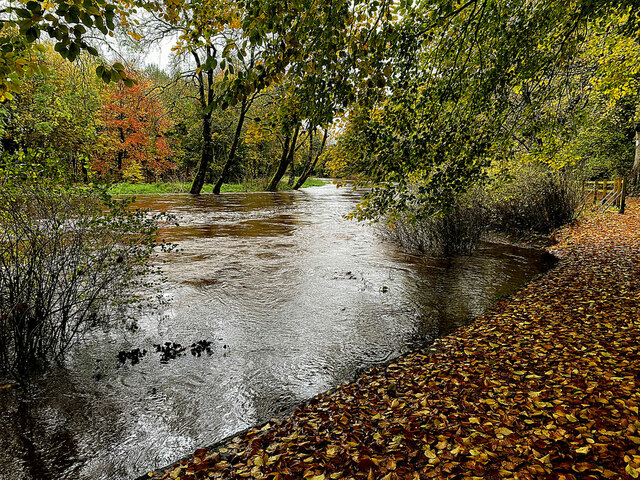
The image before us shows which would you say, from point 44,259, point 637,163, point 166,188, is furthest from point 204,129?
point 637,163

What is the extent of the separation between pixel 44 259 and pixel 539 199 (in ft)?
47.0

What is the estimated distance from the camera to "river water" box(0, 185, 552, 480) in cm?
321

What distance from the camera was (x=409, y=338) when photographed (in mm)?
5383

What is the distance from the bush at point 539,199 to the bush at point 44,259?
38.3ft

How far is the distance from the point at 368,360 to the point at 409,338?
101 centimetres

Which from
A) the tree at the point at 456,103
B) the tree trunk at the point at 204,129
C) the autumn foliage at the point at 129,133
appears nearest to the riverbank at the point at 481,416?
the tree at the point at 456,103

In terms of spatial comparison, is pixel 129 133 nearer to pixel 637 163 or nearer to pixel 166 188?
pixel 166 188

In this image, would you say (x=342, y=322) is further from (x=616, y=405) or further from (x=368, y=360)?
(x=616, y=405)

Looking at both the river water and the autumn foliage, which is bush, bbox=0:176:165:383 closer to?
the river water

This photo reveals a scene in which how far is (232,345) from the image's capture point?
5004mm

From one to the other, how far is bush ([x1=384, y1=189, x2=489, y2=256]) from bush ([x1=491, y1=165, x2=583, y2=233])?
209cm

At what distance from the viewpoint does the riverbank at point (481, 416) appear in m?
2.51

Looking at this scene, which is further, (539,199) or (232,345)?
(539,199)

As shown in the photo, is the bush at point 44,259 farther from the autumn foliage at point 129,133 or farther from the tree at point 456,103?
the autumn foliage at point 129,133
